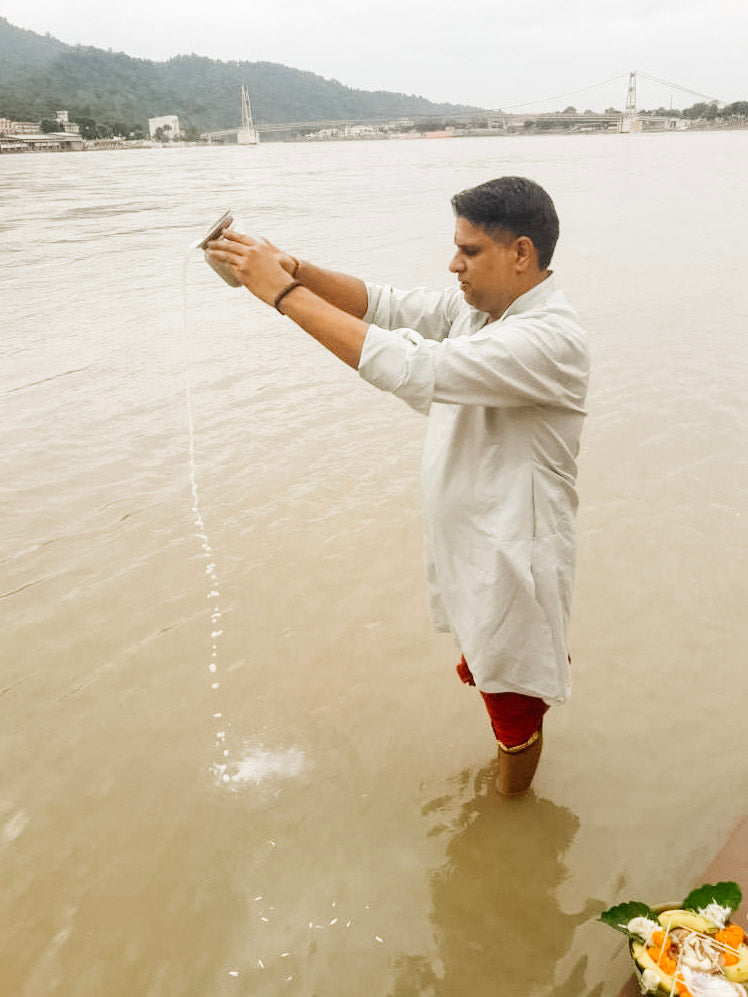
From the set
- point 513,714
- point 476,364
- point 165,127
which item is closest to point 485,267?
point 476,364

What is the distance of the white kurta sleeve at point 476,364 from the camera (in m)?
1.70

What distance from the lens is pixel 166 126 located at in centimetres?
10375

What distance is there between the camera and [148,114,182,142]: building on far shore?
10281 centimetres

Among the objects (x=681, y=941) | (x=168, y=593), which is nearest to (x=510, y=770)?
(x=681, y=941)

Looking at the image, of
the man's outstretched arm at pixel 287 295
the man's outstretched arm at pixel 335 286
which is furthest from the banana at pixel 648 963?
the man's outstretched arm at pixel 335 286

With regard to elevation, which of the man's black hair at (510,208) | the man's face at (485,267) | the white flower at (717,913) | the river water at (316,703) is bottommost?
the river water at (316,703)

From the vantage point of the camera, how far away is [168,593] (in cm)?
377

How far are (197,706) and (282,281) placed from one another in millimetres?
1842

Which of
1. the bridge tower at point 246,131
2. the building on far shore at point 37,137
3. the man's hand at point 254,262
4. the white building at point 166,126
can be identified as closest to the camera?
the man's hand at point 254,262

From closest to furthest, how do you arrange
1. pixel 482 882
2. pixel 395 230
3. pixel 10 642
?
pixel 482 882, pixel 10 642, pixel 395 230

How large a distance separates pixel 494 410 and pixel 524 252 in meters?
0.37

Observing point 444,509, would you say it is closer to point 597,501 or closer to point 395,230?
point 597,501

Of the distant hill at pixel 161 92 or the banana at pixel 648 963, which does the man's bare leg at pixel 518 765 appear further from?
the distant hill at pixel 161 92

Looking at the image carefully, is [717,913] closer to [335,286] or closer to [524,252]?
[524,252]
